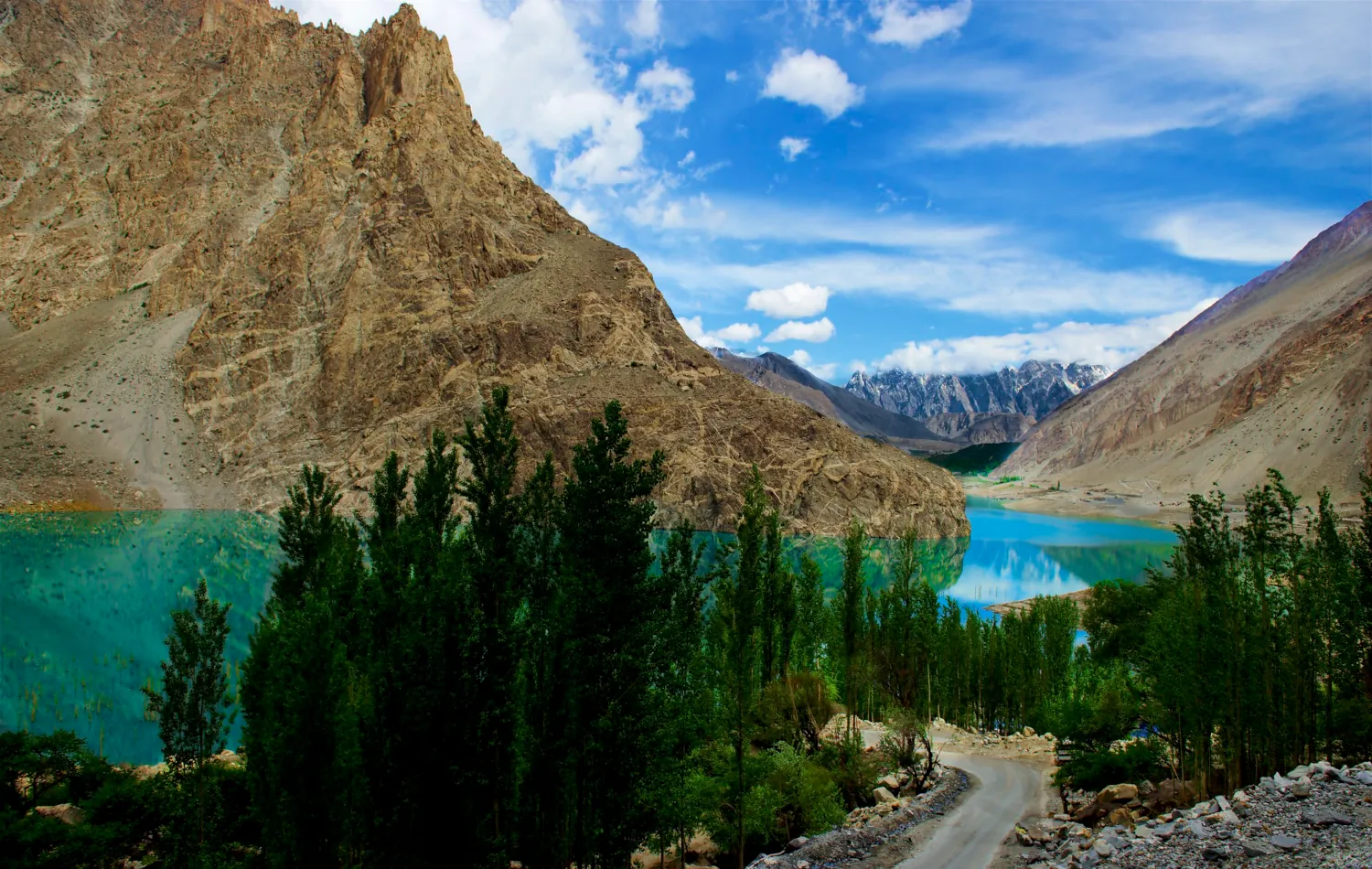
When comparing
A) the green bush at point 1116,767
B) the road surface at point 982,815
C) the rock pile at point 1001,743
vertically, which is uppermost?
the green bush at point 1116,767

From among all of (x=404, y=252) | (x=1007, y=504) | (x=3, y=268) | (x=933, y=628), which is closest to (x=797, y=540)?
(x=933, y=628)

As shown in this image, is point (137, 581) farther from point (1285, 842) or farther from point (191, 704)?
point (1285, 842)

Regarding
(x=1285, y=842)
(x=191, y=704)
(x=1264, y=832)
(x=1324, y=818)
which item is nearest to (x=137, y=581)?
(x=191, y=704)

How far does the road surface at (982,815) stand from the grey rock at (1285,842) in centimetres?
648

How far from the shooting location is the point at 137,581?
54000 mm

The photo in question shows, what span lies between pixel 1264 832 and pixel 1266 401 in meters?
160

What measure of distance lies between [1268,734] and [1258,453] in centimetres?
13341

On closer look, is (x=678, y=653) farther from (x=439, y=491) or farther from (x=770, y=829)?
(x=439, y=491)

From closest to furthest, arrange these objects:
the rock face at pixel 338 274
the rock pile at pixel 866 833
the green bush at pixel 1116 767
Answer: the rock pile at pixel 866 833, the green bush at pixel 1116 767, the rock face at pixel 338 274

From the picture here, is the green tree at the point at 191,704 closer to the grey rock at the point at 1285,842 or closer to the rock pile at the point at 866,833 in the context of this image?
the rock pile at the point at 866,833

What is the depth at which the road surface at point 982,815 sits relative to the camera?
647 inches

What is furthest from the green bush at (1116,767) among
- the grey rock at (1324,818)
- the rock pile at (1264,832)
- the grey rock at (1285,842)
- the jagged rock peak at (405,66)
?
the jagged rock peak at (405,66)

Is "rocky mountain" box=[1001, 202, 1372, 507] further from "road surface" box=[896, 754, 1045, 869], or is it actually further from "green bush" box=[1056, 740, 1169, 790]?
"green bush" box=[1056, 740, 1169, 790]

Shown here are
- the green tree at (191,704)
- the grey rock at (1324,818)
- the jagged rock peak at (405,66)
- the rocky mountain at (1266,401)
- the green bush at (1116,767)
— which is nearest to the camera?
the grey rock at (1324,818)
